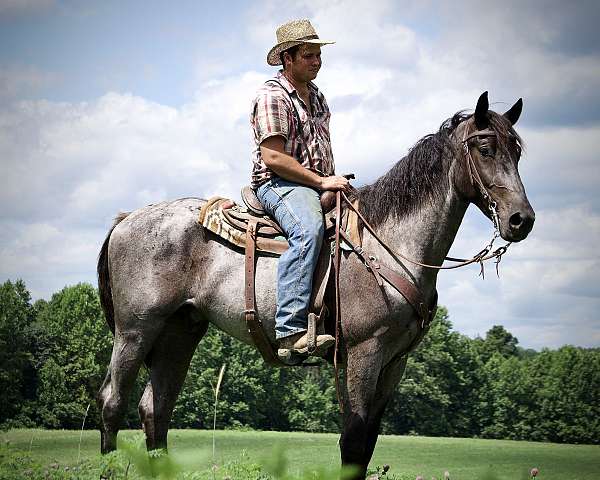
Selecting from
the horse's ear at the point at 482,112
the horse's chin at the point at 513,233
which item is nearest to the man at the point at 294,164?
the horse's ear at the point at 482,112

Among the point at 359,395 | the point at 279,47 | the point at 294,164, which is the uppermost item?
the point at 279,47

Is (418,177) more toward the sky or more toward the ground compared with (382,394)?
more toward the sky

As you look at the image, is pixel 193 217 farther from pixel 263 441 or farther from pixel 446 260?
pixel 263 441

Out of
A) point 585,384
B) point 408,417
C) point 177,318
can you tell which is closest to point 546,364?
point 585,384

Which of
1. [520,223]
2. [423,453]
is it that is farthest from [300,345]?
[423,453]

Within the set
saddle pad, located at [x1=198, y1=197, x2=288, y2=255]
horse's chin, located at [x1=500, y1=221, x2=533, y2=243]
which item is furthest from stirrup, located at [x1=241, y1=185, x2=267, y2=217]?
horse's chin, located at [x1=500, y1=221, x2=533, y2=243]

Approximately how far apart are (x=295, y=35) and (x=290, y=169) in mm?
1234

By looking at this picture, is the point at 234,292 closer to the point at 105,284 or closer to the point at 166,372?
the point at 166,372

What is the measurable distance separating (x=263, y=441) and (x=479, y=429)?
46.5 meters

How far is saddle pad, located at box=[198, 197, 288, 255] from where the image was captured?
688 cm

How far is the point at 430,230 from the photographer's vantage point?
6574 millimetres

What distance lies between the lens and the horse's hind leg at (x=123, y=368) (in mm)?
7340

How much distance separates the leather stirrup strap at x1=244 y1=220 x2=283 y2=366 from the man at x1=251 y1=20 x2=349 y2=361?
0.25 metres

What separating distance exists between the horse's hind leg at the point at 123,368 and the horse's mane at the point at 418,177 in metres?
2.36
